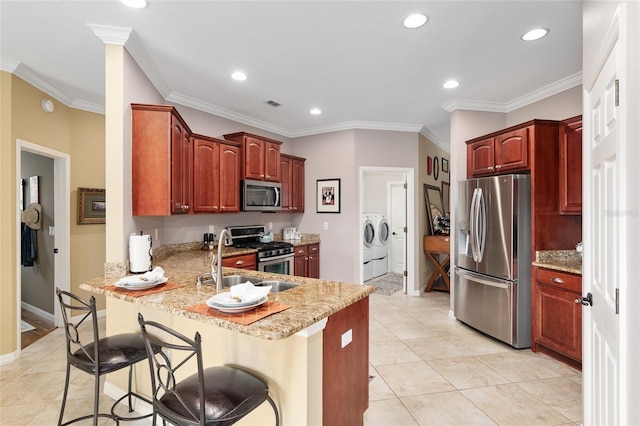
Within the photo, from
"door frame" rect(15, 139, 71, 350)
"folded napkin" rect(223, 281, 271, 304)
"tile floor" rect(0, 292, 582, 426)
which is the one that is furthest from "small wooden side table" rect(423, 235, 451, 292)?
"door frame" rect(15, 139, 71, 350)

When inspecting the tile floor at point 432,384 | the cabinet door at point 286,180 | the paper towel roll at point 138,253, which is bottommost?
the tile floor at point 432,384

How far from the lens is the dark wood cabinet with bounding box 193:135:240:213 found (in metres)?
3.69

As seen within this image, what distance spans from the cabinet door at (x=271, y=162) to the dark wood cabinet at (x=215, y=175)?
1.57ft

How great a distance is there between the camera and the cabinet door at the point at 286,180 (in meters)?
5.16

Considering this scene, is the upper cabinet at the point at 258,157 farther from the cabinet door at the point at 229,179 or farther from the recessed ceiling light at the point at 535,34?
the recessed ceiling light at the point at 535,34

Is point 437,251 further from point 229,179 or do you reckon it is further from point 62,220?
point 62,220

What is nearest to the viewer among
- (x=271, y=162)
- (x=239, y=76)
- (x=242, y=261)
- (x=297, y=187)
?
(x=239, y=76)

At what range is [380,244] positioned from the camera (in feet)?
23.0

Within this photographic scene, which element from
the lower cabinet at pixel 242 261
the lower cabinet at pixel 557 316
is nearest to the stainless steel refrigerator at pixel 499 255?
the lower cabinet at pixel 557 316

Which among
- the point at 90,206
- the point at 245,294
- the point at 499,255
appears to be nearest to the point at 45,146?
the point at 90,206

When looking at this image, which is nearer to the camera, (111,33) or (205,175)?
(111,33)

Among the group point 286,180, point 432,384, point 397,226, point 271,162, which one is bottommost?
point 432,384

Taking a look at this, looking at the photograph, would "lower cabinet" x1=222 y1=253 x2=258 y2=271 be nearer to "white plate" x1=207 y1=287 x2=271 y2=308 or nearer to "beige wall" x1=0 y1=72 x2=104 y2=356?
"beige wall" x1=0 y1=72 x2=104 y2=356

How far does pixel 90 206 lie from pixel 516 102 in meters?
5.45
